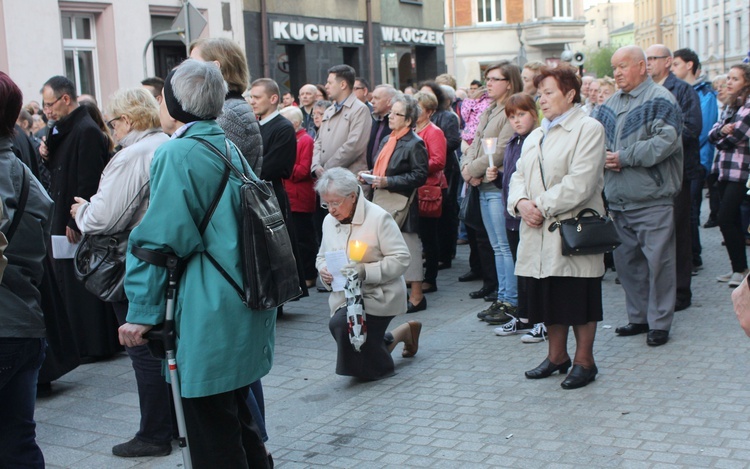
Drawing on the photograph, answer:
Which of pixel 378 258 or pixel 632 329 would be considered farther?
pixel 632 329

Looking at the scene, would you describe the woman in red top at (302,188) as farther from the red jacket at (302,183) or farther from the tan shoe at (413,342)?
the tan shoe at (413,342)

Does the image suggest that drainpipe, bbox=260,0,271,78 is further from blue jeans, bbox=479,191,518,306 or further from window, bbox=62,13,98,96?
blue jeans, bbox=479,191,518,306

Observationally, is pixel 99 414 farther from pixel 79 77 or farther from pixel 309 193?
pixel 79 77

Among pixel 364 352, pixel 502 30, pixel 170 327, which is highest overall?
pixel 502 30

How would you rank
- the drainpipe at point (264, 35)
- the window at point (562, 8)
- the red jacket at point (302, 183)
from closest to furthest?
the red jacket at point (302, 183) < the drainpipe at point (264, 35) < the window at point (562, 8)

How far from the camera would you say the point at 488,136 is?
8.43 meters

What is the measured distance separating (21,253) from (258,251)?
3.61ft

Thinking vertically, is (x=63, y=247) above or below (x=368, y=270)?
above

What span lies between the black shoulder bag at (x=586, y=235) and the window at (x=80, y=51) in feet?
43.7

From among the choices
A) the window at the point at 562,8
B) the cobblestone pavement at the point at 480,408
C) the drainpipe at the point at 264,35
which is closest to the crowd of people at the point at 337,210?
the cobblestone pavement at the point at 480,408

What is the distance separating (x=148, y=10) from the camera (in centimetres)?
1833

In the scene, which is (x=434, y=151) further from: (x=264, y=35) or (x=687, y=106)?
(x=264, y=35)

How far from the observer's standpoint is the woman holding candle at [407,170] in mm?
8664

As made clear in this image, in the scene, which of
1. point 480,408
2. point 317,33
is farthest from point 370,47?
point 480,408
